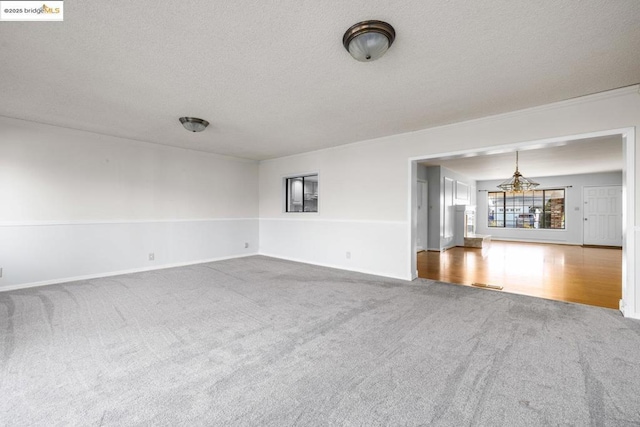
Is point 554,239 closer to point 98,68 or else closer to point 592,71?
point 592,71

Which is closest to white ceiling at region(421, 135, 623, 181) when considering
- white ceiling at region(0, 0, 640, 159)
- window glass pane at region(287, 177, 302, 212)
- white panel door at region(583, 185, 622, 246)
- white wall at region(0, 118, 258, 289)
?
white panel door at region(583, 185, 622, 246)

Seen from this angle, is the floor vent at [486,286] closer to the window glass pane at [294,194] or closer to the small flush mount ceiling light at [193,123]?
the window glass pane at [294,194]

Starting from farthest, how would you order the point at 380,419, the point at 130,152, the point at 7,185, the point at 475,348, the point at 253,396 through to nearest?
1. the point at 130,152
2. the point at 7,185
3. the point at 475,348
4. the point at 253,396
5. the point at 380,419

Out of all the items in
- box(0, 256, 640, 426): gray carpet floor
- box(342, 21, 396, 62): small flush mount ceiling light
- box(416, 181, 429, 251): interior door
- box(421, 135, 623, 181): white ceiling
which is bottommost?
box(0, 256, 640, 426): gray carpet floor

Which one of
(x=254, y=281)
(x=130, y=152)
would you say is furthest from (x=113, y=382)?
(x=130, y=152)

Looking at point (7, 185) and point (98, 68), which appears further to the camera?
point (7, 185)

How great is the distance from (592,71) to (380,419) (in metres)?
3.45

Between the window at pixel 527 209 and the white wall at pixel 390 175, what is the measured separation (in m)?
8.34

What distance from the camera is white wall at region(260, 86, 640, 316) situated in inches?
116

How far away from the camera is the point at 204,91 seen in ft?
9.71

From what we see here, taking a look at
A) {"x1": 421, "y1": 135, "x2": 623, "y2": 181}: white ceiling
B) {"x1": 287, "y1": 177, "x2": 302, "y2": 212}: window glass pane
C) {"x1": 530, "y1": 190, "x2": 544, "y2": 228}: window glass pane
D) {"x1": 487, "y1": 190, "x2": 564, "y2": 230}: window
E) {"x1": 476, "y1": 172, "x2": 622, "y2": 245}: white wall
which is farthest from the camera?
{"x1": 530, "y1": 190, "x2": 544, "y2": 228}: window glass pane

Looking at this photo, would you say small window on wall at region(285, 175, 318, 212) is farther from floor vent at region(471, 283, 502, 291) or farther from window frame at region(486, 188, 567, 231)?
window frame at region(486, 188, 567, 231)

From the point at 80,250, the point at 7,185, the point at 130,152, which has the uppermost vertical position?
the point at 130,152

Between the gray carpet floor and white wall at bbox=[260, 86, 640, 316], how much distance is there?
128 cm
